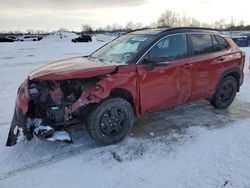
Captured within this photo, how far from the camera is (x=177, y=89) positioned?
17.7 ft

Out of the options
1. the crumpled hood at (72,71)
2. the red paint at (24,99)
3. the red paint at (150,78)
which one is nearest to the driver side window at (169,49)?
the red paint at (150,78)

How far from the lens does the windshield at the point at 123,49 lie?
16.7 ft

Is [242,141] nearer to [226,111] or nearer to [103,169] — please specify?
[226,111]

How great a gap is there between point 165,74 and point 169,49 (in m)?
0.47

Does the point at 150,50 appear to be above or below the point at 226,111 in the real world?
above

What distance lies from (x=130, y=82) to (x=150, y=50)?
2.20 ft

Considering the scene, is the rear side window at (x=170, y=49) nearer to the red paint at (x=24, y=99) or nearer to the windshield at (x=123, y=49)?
the windshield at (x=123, y=49)

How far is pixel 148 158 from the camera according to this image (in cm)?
429

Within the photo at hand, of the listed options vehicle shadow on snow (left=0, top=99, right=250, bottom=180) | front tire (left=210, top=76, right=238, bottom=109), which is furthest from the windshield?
front tire (left=210, top=76, right=238, bottom=109)

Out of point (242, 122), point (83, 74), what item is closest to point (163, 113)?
point (242, 122)

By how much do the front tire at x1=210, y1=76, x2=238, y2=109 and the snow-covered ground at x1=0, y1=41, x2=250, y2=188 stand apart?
56cm

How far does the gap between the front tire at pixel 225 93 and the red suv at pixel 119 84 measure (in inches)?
14.4

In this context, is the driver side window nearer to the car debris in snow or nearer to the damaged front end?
the damaged front end

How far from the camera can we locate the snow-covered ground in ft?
12.2
